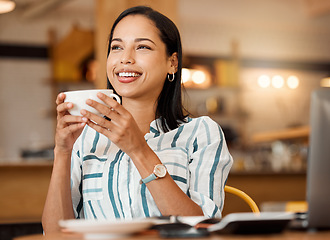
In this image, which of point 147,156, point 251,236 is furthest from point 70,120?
point 251,236

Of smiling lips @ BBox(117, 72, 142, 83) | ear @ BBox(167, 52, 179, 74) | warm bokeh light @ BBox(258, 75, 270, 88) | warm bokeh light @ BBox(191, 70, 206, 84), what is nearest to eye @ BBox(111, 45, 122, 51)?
smiling lips @ BBox(117, 72, 142, 83)

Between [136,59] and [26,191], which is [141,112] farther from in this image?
[26,191]

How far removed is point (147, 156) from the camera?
149cm

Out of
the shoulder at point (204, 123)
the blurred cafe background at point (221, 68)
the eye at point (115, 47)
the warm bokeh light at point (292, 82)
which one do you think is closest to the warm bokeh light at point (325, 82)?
the blurred cafe background at point (221, 68)

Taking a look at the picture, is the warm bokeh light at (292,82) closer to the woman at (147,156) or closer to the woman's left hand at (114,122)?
the woman at (147,156)

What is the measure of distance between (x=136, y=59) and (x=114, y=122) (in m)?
0.45

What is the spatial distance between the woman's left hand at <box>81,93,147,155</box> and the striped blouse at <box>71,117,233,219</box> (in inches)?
13.6

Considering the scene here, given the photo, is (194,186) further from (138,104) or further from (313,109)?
(313,109)

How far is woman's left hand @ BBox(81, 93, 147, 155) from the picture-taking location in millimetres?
1366

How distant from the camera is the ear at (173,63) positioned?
1.96 meters

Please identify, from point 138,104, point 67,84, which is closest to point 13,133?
point 67,84

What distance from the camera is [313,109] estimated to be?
1119mm

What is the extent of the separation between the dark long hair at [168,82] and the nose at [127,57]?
16 centimetres

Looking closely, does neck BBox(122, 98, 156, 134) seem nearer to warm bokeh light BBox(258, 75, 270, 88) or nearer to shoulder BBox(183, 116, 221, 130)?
shoulder BBox(183, 116, 221, 130)
